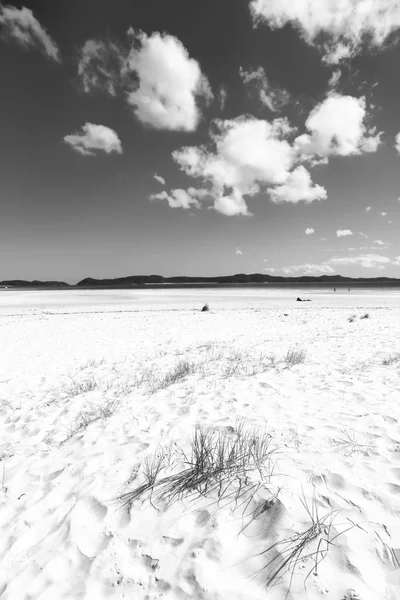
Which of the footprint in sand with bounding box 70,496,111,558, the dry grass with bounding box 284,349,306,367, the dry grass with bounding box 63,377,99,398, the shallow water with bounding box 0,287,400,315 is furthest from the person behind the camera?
the shallow water with bounding box 0,287,400,315

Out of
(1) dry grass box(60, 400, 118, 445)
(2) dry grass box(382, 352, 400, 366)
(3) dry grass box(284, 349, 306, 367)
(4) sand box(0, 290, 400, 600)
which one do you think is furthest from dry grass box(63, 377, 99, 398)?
(2) dry grass box(382, 352, 400, 366)

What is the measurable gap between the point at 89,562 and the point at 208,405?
3.19 meters

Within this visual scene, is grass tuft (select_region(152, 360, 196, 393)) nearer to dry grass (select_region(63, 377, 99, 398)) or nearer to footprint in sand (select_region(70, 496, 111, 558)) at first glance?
dry grass (select_region(63, 377, 99, 398))

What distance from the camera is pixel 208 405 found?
5332 millimetres

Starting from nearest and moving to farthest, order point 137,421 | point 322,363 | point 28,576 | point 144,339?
point 28,576 < point 137,421 < point 322,363 < point 144,339

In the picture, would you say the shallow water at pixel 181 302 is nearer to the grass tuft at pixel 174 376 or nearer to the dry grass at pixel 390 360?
the dry grass at pixel 390 360

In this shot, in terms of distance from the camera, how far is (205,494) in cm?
289

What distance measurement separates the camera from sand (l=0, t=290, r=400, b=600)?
2135 millimetres

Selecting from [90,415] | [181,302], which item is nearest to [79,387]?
[90,415]

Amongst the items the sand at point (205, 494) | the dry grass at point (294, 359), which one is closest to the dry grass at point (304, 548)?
the sand at point (205, 494)

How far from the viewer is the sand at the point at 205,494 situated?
84.0 inches

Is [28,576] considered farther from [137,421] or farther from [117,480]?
[137,421]

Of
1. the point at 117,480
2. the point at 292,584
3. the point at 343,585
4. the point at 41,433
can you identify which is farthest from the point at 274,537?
the point at 41,433

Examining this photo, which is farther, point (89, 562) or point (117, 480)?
point (117, 480)
